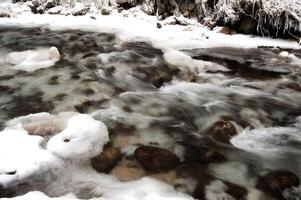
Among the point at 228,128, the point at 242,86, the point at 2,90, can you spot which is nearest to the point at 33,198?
the point at 228,128

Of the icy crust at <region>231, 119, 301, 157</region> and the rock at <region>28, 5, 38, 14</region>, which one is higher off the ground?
the rock at <region>28, 5, 38, 14</region>

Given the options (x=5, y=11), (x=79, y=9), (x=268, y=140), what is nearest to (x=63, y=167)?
(x=268, y=140)

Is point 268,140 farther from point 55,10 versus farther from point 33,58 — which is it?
point 55,10

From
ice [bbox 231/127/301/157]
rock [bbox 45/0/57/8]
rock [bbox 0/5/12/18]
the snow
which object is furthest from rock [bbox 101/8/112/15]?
ice [bbox 231/127/301/157]

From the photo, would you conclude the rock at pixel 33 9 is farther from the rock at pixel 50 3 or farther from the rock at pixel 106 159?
the rock at pixel 106 159

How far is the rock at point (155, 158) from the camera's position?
307 centimetres

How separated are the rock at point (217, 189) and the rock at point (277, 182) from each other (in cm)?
17

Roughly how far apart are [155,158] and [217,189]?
0.54m

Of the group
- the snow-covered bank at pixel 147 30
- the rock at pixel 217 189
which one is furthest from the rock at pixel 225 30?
the rock at pixel 217 189

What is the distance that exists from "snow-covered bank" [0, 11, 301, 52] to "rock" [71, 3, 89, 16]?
0.17 metres

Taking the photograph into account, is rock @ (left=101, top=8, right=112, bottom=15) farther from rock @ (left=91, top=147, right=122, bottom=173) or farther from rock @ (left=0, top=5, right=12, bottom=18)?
rock @ (left=91, top=147, right=122, bottom=173)

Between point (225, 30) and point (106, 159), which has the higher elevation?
point (225, 30)

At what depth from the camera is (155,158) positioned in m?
3.14

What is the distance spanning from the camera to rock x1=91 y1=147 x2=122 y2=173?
10.0ft
